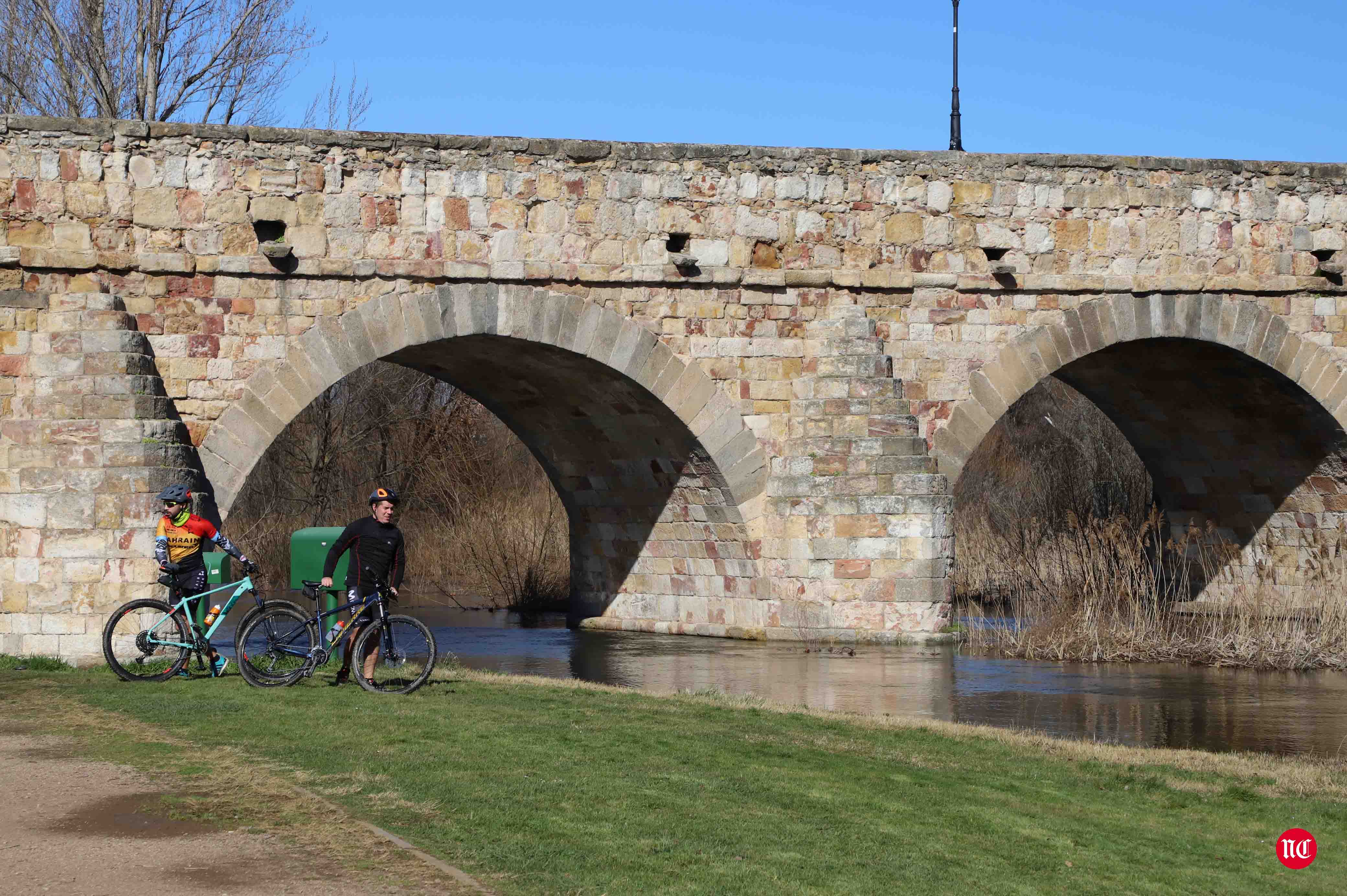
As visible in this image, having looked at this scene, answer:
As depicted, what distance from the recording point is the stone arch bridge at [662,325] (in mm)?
12242

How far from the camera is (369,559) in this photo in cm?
951

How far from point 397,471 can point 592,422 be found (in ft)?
37.7

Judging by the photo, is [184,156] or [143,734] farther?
[184,156]

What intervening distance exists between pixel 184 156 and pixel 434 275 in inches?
82.7

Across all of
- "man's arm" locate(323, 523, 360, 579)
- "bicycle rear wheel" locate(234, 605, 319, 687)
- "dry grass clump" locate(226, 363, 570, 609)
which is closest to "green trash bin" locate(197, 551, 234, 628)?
"bicycle rear wheel" locate(234, 605, 319, 687)

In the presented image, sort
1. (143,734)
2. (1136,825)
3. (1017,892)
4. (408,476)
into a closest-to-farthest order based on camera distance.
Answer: (1017,892)
(1136,825)
(143,734)
(408,476)

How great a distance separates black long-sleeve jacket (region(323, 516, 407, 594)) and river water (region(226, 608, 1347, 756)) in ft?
7.80

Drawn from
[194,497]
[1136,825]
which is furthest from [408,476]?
[1136,825]

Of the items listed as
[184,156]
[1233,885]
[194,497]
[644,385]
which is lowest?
[1233,885]

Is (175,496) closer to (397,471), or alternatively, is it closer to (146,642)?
(146,642)

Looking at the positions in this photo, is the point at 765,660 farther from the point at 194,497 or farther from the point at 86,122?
the point at 86,122

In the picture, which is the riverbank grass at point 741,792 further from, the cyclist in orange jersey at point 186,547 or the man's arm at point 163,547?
the man's arm at point 163,547

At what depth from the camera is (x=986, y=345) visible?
15.3 m

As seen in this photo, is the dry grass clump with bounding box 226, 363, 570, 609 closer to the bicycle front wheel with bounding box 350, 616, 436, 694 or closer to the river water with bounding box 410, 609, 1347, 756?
the river water with bounding box 410, 609, 1347, 756
